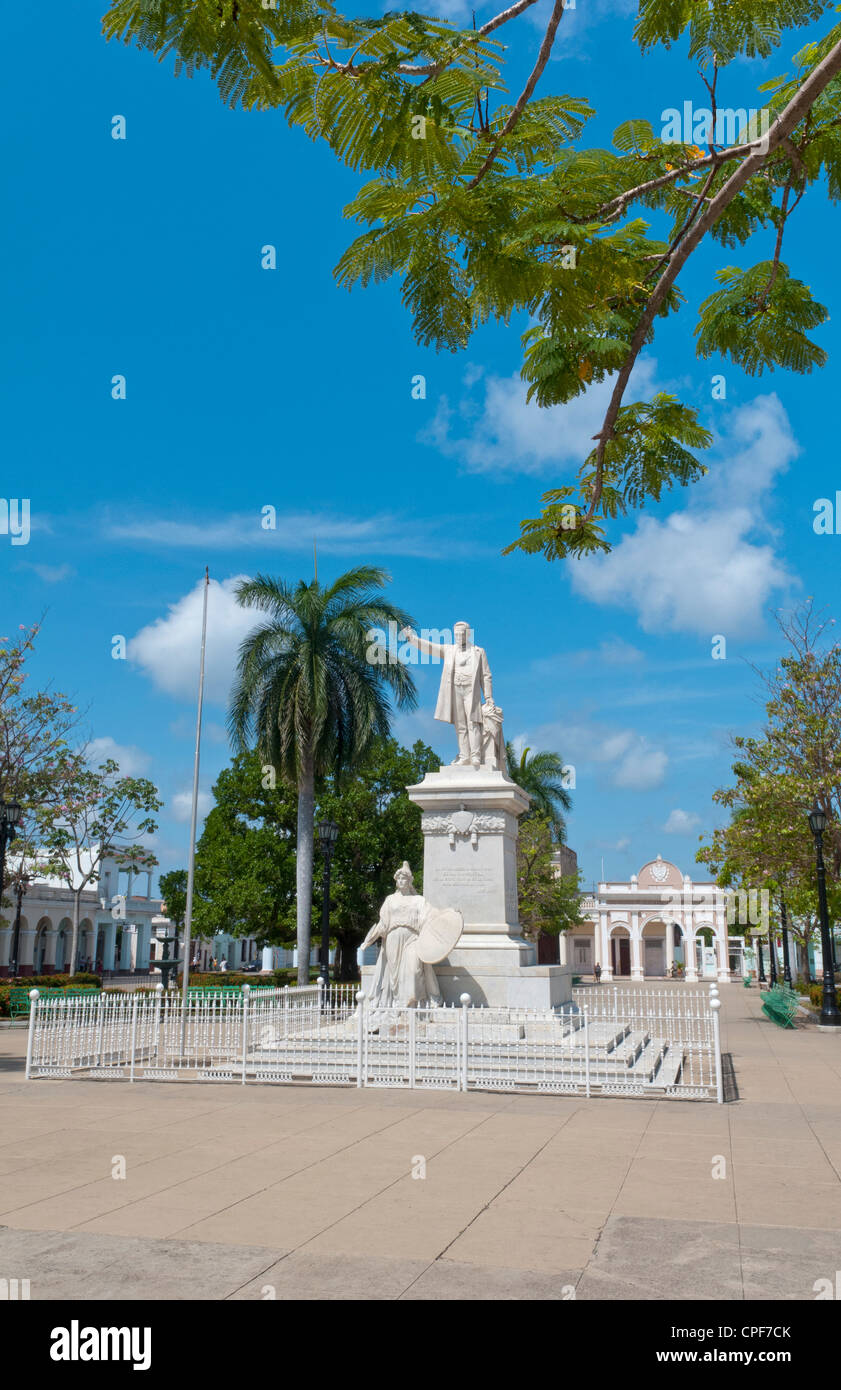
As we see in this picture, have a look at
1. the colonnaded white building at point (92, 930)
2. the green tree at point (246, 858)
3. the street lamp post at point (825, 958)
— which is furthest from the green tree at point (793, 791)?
the colonnaded white building at point (92, 930)

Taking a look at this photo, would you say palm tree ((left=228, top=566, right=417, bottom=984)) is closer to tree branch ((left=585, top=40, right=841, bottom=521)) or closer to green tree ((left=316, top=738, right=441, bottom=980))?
green tree ((left=316, top=738, right=441, bottom=980))

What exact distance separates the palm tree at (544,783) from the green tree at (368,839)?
953cm

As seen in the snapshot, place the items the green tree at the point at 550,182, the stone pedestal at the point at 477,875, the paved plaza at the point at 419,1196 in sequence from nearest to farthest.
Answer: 1. the green tree at the point at 550,182
2. the paved plaza at the point at 419,1196
3. the stone pedestal at the point at 477,875

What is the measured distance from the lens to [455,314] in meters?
3.67

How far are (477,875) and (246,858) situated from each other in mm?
21131

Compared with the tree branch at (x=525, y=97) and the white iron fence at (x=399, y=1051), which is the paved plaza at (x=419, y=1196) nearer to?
the white iron fence at (x=399, y=1051)

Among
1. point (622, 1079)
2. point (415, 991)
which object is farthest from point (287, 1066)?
point (622, 1079)

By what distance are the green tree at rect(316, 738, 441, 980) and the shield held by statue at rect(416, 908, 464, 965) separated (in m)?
20.2

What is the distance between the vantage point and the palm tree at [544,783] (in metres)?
48.0

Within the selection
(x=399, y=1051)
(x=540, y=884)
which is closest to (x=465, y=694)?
(x=399, y=1051)

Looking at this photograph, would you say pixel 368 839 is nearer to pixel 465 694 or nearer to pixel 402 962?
pixel 465 694

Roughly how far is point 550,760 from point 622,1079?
124 feet

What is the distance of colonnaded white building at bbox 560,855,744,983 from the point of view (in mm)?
68938
